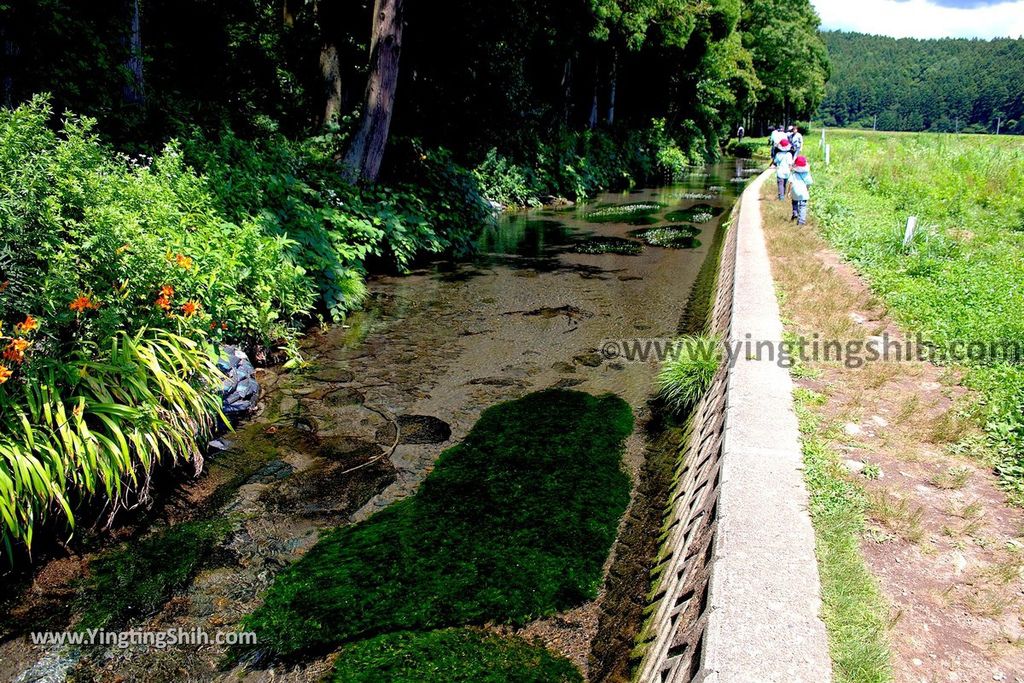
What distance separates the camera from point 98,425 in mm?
4520

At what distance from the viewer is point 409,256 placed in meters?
12.2

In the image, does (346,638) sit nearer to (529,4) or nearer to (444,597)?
(444,597)

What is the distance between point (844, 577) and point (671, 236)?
44.4 feet

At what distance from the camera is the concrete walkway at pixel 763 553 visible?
8.59 feet

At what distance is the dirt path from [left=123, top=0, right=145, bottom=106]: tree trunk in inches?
414

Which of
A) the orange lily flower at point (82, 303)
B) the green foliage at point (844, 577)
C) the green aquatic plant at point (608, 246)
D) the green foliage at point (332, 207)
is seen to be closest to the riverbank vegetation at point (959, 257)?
the green foliage at point (844, 577)

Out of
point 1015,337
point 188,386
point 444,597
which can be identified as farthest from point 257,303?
point 1015,337

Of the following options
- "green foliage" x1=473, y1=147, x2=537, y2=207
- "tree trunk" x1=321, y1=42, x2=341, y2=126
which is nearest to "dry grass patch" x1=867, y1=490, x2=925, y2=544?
"tree trunk" x1=321, y1=42, x2=341, y2=126

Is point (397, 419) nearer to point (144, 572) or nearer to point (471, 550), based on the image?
point (471, 550)

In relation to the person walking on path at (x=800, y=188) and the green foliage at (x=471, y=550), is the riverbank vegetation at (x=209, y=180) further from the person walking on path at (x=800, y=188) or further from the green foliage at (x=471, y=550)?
the person walking on path at (x=800, y=188)

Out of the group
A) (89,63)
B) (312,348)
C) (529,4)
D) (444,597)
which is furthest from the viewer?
(529,4)

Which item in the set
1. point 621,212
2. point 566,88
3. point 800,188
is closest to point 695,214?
point 621,212

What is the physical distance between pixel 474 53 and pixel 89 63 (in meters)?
9.94

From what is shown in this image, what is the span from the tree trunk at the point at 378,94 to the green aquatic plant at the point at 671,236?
6260 mm
